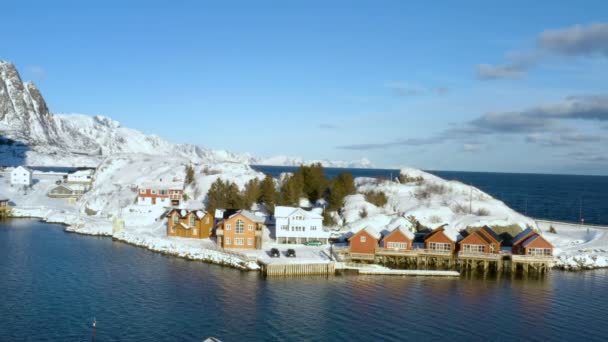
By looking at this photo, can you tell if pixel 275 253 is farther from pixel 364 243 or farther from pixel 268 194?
pixel 268 194

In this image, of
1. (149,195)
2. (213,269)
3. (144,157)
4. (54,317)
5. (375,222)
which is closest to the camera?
(54,317)

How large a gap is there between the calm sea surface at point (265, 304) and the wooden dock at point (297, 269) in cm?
160

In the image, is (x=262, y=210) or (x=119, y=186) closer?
(x=262, y=210)

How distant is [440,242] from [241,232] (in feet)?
84.6

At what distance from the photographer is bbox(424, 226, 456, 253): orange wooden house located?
64.4 m

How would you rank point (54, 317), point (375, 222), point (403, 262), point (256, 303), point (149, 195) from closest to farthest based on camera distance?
1. point (54, 317)
2. point (256, 303)
3. point (403, 262)
4. point (375, 222)
5. point (149, 195)

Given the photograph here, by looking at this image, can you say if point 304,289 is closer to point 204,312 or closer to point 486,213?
point 204,312

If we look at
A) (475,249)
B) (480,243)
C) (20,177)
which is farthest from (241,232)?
(20,177)

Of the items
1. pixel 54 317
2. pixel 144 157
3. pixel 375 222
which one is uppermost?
pixel 144 157

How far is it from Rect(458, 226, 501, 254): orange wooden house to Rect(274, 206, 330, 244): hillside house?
1791cm

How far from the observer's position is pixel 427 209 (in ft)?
261

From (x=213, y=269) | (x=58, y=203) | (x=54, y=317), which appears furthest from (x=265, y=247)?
(x=58, y=203)

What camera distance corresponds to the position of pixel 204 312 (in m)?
39.9

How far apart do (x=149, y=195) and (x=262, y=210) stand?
21852mm
